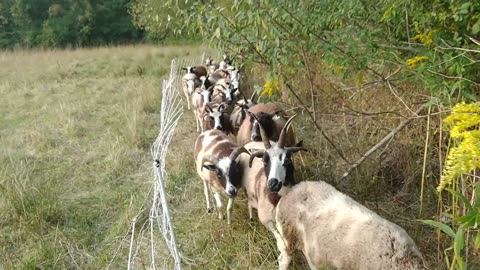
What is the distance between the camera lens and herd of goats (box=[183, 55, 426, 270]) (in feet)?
9.10

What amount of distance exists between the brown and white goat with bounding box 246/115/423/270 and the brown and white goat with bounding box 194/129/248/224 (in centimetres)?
35

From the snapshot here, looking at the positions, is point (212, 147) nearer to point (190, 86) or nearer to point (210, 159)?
point (210, 159)

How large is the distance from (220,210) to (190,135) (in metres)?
3.30

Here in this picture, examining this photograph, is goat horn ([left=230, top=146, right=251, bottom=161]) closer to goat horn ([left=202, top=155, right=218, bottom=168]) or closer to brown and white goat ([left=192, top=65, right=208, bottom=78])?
goat horn ([left=202, top=155, right=218, bottom=168])

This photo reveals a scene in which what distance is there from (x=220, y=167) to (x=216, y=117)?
1.90m

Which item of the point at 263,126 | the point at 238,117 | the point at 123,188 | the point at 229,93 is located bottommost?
the point at 123,188

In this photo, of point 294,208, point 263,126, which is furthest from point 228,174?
point 263,126

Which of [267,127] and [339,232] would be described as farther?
[267,127]

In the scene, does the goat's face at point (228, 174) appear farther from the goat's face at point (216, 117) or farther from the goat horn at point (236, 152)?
the goat's face at point (216, 117)

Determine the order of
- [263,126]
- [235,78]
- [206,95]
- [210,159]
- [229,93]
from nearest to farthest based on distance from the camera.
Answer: [210,159] → [263,126] → [229,93] → [206,95] → [235,78]

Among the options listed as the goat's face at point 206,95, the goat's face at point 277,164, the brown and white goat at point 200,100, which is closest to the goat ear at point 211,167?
the goat's face at point 277,164

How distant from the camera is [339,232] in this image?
2.98 meters

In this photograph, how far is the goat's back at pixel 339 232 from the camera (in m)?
2.72

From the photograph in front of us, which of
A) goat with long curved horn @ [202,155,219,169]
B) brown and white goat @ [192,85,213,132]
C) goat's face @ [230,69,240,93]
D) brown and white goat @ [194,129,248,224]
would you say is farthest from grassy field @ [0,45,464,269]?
goat's face @ [230,69,240,93]
